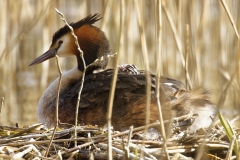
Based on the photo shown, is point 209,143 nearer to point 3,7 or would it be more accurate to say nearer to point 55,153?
point 55,153

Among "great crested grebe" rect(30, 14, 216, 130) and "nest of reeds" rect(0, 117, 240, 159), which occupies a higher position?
"great crested grebe" rect(30, 14, 216, 130)

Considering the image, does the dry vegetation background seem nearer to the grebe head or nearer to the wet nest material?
the grebe head

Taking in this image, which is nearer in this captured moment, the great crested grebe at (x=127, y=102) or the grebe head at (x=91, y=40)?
the great crested grebe at (x=127, y=102)

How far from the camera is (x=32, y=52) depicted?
9.84 m

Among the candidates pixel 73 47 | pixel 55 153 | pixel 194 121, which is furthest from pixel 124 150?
pixel 73 47

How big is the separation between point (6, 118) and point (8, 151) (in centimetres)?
375

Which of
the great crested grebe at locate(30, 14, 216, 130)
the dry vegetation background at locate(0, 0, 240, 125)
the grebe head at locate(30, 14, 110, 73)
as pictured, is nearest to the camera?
the great crested grebe at locate(30, 14, 216, 130)

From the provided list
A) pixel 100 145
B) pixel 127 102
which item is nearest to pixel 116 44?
pixel 127 102

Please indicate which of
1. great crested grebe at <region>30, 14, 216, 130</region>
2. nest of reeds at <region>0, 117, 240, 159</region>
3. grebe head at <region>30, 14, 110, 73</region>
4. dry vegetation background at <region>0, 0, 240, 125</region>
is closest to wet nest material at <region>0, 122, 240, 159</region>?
nest of reeds at <region>0, 117, 240, 159</region>

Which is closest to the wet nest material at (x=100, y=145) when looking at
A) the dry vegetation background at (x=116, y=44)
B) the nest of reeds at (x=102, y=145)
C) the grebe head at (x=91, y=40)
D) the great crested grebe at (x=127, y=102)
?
the nest of reeds at (x=102, y=145)

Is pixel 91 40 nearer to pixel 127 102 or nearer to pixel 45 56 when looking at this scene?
pixel 45 56

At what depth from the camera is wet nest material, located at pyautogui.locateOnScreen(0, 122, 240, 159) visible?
3.13 metres

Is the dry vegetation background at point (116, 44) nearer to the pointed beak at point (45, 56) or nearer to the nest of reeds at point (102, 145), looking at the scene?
the pointed beak at point (45, 56)

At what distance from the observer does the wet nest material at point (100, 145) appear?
10.3 ft
